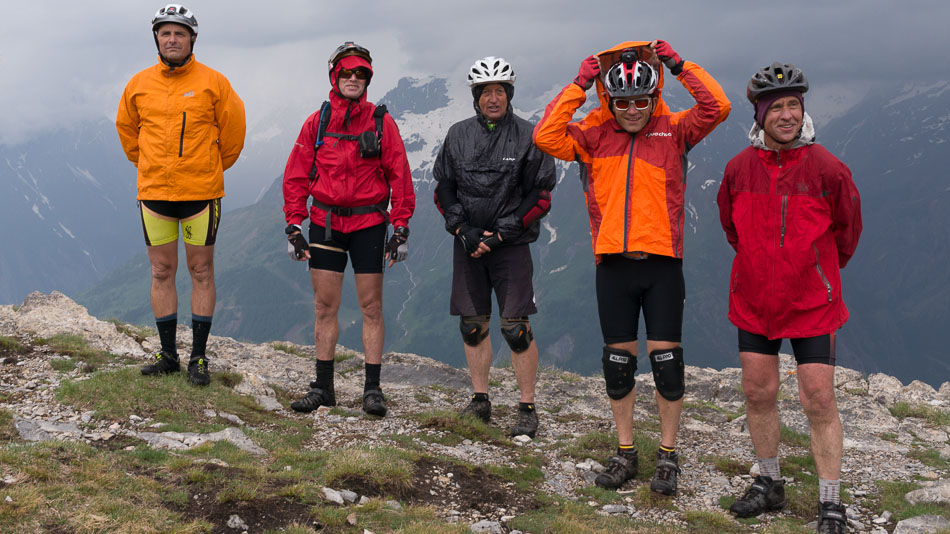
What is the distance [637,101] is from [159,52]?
233 inches

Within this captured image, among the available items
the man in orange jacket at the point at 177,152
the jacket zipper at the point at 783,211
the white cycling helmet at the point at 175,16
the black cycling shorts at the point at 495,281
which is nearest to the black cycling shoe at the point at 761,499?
the jacket zipper at the point at 783,211

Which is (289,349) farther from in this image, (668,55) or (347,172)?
(668,55)

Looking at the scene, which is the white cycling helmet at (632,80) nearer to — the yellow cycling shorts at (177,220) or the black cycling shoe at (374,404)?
the black cycling shoe at (374,404)

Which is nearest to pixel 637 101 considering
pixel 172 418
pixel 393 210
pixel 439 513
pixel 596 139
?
pixel 596 139

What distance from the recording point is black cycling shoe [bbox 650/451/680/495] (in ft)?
22.7

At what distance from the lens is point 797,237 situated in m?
6.17

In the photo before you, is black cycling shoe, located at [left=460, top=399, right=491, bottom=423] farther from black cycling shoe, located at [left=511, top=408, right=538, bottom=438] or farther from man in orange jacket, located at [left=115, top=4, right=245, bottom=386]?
man in orange jacket, located at [left=115, top=4, right=245, bottom=386]

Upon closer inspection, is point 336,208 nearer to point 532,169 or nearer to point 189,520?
point 532,169

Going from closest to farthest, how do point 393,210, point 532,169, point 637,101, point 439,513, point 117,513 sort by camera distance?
1. point 117,513
2. point 439,513
3. point 637,101
4. point 532,169
5. point 393,210

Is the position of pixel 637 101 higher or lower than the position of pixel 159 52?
lower

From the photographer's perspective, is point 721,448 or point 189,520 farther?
point 721,448

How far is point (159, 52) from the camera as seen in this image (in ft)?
28.7

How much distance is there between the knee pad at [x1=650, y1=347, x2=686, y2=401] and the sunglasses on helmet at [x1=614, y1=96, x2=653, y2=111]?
2.47 m

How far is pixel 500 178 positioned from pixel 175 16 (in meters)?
4.50
